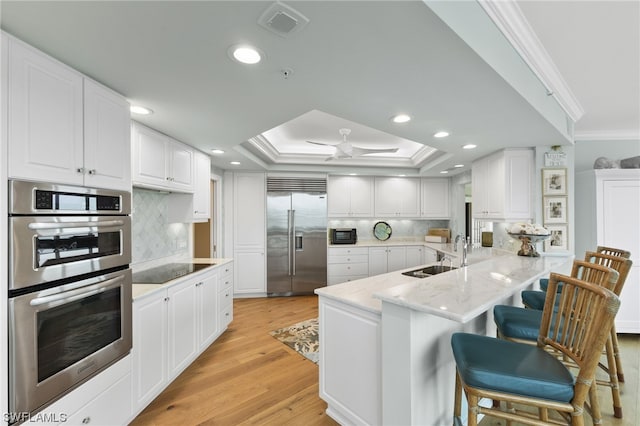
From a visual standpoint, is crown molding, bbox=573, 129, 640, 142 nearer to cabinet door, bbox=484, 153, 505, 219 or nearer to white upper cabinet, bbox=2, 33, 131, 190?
cabinet door, bbox=484, 153, 505, 219

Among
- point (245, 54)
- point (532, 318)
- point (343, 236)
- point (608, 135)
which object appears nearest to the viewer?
point (245, 54)

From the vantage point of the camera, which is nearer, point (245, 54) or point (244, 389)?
point (245, 54)

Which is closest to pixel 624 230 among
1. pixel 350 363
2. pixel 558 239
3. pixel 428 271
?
pixel 558 239

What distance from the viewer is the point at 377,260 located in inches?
205

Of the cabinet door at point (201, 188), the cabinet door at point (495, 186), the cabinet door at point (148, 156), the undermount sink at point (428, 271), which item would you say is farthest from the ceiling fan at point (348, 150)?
the cabinet door at point (148, 156)

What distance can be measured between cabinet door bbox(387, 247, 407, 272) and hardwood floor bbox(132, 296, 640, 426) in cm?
287

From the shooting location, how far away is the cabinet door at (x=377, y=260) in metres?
5.19

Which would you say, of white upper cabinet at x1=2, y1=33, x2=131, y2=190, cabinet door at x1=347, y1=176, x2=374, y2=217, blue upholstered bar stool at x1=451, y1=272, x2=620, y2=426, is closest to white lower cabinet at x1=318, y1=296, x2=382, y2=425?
blue upholstered bar stool at x1=451, y1=272, x2=620, y2=426

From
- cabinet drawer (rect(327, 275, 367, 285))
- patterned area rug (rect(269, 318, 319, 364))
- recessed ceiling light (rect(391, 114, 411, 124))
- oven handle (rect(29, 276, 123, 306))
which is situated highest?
recessed ceiling light (rect(391, 114, 411, 124))

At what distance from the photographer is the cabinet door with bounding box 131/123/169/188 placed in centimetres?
221

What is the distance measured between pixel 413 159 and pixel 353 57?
12.5 feet

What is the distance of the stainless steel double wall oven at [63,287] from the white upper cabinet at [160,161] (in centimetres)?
58

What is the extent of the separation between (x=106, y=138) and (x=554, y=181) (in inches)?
170

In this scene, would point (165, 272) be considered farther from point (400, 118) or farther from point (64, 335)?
point (400, 118)
